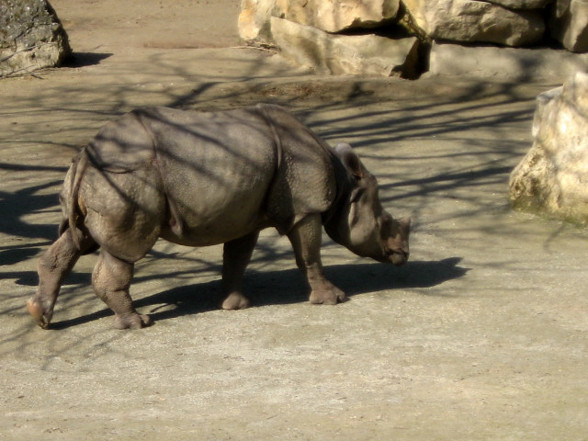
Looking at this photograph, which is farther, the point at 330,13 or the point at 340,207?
the point at 330,13

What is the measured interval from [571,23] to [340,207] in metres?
7.60

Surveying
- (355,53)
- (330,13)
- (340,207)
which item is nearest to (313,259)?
(340,207)

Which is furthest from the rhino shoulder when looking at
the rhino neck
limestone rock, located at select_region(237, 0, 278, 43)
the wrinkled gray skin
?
limestone rock, located at select_region(237, 0, 278, 43)

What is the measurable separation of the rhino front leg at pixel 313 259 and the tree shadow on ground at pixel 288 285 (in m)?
0.20

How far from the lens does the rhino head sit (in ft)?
25.0

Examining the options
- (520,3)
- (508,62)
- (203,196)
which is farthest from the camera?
(508,62)

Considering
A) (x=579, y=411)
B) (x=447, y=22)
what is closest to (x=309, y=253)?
(x=579, y=411)

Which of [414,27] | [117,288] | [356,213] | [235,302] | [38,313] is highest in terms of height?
[356,213]

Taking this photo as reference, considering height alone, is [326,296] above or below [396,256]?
below

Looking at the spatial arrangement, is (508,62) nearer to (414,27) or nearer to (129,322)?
(414,27)

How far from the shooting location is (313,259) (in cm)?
751

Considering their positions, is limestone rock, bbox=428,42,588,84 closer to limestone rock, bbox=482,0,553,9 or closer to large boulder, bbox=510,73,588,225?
limestone rock, bbox=482,0,553,9

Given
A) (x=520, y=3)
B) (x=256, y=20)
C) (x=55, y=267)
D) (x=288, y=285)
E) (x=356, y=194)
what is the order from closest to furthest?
(x=55, y=267), (x=356, y=194), (x=288, y=285), (x=520, y=3), (x=256, y=20)

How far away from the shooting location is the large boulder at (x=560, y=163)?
9.23 m
